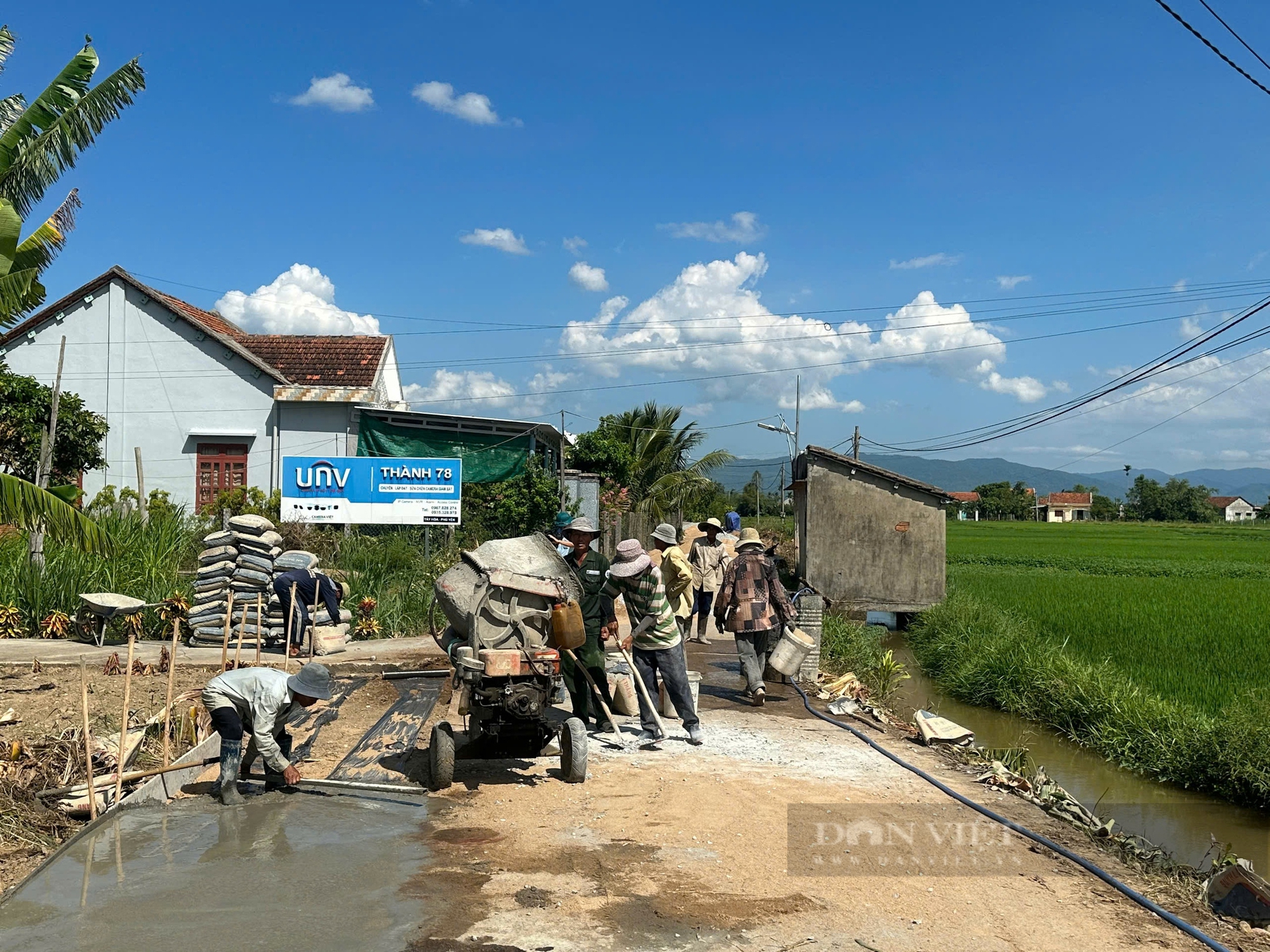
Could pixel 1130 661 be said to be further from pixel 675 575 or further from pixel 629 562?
pixel 629 562

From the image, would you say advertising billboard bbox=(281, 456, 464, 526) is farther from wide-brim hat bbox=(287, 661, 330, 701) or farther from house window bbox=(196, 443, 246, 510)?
wide-brim hat bbox=(287, 661, 330, 701)

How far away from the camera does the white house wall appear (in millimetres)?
22891

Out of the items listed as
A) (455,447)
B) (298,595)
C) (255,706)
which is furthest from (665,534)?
(455,447)

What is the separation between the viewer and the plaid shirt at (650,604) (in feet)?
28.3

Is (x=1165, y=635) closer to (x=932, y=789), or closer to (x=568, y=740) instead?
(x=932, y=789)

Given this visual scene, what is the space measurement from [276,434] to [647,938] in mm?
19915

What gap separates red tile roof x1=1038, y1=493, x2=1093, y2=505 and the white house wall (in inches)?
4538

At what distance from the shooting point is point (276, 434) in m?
22.8

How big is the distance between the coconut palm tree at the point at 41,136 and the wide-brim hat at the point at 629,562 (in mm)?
6425

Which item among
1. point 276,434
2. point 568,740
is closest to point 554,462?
point 276,434

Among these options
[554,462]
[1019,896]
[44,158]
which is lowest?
[1019,896]

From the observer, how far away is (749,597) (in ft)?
35.8

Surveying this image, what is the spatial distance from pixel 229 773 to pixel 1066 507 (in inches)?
5046
